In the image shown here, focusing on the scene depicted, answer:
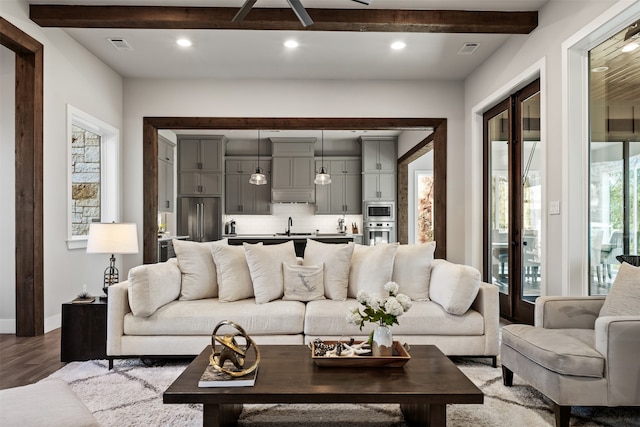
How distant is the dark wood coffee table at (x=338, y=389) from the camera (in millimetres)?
1932

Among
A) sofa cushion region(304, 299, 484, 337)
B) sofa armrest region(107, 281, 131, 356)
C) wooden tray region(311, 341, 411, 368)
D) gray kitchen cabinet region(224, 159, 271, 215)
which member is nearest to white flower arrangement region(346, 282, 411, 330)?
wooden tray region(311, 341, 411, 368)

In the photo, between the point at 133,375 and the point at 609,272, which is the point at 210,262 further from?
the point at 609,272

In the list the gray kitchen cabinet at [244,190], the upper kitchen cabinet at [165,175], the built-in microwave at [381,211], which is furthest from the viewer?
the gray kitchen cabinet at [244,190]

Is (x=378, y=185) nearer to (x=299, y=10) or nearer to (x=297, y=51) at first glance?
(x=297, y=51)

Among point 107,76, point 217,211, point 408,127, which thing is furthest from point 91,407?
point 217,211

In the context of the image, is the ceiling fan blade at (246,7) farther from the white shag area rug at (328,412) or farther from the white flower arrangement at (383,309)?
the white shag area rug at (328,412)

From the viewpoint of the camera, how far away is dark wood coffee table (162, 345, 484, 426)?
1.93 m

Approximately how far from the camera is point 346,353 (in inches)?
93.5

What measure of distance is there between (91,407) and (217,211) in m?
7.35

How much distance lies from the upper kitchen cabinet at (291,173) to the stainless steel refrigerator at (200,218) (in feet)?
4.12

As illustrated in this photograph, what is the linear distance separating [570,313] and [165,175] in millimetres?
7114

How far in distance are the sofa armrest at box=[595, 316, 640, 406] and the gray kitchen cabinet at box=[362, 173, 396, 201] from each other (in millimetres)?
7691

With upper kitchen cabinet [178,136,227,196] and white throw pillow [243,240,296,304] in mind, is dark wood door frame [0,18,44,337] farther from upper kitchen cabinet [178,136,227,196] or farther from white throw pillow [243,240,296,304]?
upper kitchen cabinet [178,136,227,196]

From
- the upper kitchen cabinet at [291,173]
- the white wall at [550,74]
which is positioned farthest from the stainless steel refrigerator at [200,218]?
the white wall at [550,74]
